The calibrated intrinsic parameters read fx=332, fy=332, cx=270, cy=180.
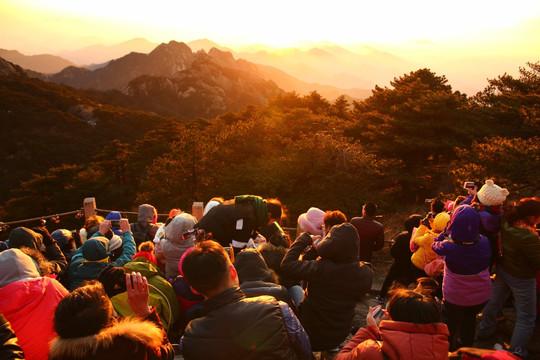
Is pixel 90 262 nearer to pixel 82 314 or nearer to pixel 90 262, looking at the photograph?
pixel 90 262

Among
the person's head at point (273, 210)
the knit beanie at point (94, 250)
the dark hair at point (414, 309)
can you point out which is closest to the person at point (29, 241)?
the knit beanie at point (94, 250)

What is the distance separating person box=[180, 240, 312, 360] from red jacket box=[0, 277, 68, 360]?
0.99 meters

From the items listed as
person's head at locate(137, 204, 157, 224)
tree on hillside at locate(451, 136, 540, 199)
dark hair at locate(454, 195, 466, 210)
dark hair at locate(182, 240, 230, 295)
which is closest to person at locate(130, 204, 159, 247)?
person's head at locate(137, 204, 157, 224)

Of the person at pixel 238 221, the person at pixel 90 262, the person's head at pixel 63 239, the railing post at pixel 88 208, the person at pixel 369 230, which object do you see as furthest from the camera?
the railing post at pixel 88 208

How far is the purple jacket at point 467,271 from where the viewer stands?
2.95 meters

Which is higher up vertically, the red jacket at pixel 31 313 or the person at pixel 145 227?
the red jacket at pixel 31 313

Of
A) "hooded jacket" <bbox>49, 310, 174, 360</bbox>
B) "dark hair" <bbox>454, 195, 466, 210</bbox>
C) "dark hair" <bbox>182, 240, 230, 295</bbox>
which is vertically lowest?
"dark hair" <bbox>454, 195, 466, 210</bbox>

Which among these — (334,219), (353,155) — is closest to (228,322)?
(334,219)

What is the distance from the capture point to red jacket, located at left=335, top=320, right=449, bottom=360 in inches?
65.4

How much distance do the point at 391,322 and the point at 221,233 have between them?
2.14 metres

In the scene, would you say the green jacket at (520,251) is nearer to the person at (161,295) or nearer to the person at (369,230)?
the person at (369,230)

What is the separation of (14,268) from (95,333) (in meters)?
1.14

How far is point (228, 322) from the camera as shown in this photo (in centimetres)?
168

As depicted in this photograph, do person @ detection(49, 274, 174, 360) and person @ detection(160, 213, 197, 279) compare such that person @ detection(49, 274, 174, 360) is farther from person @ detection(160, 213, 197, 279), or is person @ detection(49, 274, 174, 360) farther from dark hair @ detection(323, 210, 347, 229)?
dark hair @ detection(323, 210, 347, 229)
